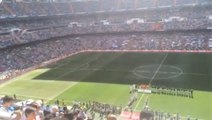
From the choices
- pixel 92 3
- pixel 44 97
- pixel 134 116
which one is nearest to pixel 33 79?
pixel 44 97

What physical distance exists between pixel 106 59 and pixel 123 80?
16.3 metres

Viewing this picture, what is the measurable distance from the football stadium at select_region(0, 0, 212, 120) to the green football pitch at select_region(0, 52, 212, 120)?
10cm

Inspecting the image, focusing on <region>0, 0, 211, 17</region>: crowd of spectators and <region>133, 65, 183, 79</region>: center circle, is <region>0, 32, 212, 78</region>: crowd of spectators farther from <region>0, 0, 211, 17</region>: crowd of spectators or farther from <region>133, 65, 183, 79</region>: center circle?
<region>133, 65, 183, 79</region>: center circle

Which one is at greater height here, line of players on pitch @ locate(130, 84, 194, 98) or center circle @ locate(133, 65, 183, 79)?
center circle @ locate(133, 65, 183, 79)

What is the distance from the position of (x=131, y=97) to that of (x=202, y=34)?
38.2m

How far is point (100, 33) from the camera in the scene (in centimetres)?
7275

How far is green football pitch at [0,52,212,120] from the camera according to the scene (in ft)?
95.1

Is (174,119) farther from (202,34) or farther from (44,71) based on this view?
(202,34)

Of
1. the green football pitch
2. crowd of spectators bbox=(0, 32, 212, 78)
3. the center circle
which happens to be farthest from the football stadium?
crowd of spectators bbox=(0, 32, 212, 78)

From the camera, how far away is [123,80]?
38.1 m

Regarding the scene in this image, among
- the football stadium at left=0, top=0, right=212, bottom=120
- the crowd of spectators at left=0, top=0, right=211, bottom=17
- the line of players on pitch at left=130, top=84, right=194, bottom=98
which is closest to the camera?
the football stadium at left=0, top=0, right=212, bottom=120

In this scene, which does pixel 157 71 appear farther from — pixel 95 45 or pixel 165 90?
pixel 95 45

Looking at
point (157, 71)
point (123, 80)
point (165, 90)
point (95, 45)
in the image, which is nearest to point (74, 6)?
point (95, 45)

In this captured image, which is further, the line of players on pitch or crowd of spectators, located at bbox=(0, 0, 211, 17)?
crowd of spectators, located at bbox=(0, 0, 211, 17)
